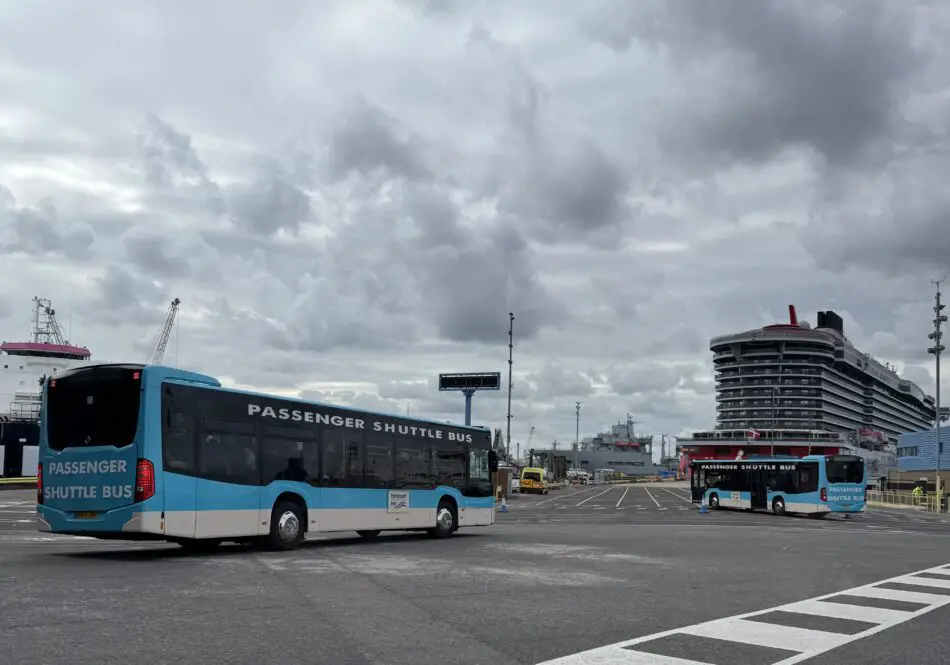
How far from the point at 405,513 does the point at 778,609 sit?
12.2 meters

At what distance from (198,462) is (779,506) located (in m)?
35.6

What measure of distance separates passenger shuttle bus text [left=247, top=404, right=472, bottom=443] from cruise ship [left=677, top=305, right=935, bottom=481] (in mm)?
128410

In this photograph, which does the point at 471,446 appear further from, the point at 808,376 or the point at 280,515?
the point at 808,376

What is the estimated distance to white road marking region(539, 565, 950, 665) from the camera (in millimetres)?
7178

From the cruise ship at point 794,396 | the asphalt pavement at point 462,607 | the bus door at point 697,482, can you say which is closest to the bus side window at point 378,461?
the asphalt pavement at point 462,607

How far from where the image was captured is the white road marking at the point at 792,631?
23.6ft

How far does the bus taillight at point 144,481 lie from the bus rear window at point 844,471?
35.7 m

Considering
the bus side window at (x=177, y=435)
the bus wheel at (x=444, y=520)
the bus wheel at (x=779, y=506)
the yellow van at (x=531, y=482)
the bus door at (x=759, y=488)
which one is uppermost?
the bus side window at (x=177, y=435)

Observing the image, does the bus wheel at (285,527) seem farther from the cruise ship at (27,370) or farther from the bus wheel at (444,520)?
the cruise ship at (27,370)

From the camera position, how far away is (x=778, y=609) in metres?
10.2

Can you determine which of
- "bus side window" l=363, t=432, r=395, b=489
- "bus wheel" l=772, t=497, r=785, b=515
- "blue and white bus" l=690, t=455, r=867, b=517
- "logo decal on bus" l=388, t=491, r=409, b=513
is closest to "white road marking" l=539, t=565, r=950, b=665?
"bus side window" l=363, t=432, r=395, b=489

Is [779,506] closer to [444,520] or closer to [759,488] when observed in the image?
[759,488]

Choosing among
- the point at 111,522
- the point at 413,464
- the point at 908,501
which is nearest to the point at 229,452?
the point at 111,522

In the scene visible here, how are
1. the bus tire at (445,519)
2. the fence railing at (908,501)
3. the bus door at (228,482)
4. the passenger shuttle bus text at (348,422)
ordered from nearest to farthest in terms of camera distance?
1. the bus door at (228,482)
2. the passenger shuttle bus text at (348,422)
3. the bus tire at (445,519)
4. the fence railing at (908,501)
